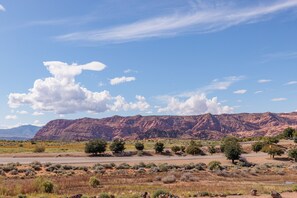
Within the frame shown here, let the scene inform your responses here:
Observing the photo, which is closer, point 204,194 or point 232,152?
point 204,194

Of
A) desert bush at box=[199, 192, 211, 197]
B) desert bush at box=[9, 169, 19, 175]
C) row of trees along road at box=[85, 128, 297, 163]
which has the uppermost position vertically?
row of trees along road at box=[85, 128, 297, 163]

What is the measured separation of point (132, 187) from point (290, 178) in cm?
2182

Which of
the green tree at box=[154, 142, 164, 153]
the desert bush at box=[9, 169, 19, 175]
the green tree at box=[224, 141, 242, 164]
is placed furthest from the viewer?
the green tree at box=[154, 142, 164, 153]

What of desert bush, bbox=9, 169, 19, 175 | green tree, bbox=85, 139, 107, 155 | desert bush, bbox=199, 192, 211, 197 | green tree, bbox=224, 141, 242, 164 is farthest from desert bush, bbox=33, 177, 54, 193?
green tree, bbox=224, 141, 242, 164

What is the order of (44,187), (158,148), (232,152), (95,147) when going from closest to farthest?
(44,187) < (232,152) < (95,147) < (158,148)

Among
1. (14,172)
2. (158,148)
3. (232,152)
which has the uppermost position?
(158,148)

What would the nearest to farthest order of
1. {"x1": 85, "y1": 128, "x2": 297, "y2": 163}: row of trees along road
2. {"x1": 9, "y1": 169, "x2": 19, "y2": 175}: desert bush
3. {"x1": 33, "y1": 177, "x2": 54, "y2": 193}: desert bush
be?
{"x1": 33, "y1": 177, "x2": 54, "y2": 193}: desert bush
{"x1": 9, "y1": 169, "x2": 19, "y2": 175}: desert bush
{"x1": 85, "y1": 128, "x2": 297, "y2": 163}: row of trees along road

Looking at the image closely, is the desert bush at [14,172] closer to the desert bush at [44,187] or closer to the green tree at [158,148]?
the desert bush at [44,187]

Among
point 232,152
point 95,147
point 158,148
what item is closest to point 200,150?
point 158,148

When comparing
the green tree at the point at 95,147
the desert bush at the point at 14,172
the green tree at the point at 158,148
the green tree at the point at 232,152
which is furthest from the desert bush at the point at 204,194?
the green tree at the point at 158,148

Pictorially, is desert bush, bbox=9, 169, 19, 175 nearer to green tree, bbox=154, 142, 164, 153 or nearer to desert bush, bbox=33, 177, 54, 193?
desert bush, bbox=33, 177, 54, 193

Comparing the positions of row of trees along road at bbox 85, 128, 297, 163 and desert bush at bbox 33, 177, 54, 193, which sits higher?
row of trees along road at bbox 85, 128, 297, 163

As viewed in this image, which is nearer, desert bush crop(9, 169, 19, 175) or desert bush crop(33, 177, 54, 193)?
desert bush crop(33, 177, 54, 193)

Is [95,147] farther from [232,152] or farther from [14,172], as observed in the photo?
[14,172]
